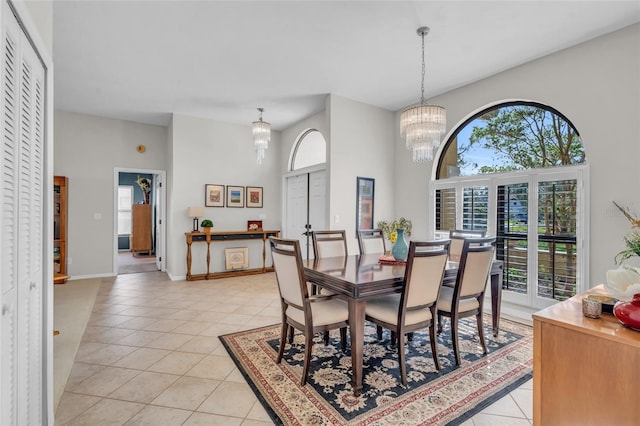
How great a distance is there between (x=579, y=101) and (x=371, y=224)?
2.89 meters

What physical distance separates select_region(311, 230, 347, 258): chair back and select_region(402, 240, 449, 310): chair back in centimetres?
128

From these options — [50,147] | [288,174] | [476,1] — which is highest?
[476,1]

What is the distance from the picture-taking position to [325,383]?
7.07 ft


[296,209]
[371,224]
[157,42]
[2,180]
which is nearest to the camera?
[2,180]

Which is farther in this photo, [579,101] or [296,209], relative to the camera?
[296,209]

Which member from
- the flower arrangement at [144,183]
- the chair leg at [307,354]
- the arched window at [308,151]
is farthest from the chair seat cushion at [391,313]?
the flower arrangement at [144,183]

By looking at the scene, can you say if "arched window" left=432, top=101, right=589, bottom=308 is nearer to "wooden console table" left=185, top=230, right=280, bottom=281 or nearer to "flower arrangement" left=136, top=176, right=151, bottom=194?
"wooden console table" left=185, top=230, right=280, bottom=281

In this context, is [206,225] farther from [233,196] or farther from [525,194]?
[525,194]

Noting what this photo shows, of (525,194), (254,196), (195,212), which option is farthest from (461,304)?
(254,196)

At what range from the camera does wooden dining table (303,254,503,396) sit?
6.76 ft

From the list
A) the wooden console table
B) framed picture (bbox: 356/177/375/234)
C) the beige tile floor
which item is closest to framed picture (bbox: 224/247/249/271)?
the wooden console table

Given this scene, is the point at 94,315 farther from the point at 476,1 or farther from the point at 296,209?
the point at 476,1

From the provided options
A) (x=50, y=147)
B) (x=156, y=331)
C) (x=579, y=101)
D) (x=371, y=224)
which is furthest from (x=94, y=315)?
(x=579, y=101)

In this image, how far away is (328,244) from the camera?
340 cm
